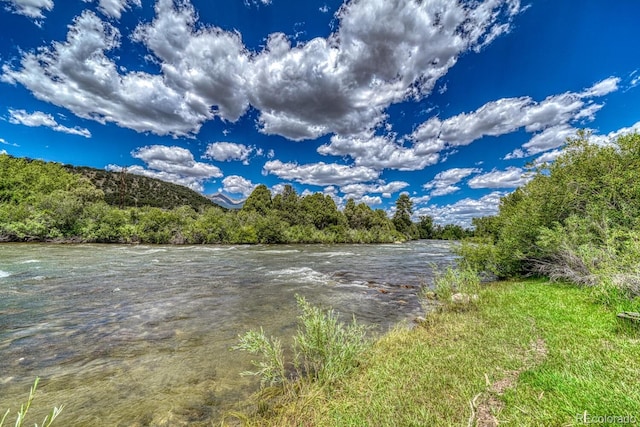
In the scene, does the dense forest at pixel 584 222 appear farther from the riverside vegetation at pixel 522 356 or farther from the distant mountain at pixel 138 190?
the distant mountain at pixel 138 190

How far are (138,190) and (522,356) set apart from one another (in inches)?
4992

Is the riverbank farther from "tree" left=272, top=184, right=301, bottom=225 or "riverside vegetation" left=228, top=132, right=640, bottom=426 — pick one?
"tree" left=272, top=184, right=301, bottom=225

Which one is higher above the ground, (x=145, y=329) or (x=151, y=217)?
(x=151, y=217)

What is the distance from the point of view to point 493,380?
458 cm

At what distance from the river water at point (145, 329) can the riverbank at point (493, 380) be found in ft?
5.91

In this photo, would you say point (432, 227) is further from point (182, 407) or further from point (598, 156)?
point (182, 407)

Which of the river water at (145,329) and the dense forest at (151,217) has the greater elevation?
the dense forest at (151,217)

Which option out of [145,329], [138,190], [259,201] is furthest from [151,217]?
[138,190]

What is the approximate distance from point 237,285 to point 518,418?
13590 mm

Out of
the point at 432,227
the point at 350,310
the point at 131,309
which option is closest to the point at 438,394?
the point at 350,310

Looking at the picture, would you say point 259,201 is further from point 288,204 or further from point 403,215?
point 403,215

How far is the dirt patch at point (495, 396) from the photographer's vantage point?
11.9 ft

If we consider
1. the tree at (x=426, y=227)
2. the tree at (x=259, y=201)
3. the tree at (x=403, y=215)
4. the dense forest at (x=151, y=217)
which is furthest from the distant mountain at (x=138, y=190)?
the tree at (x=426, y=227)

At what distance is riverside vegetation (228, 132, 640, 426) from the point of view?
3799mm
